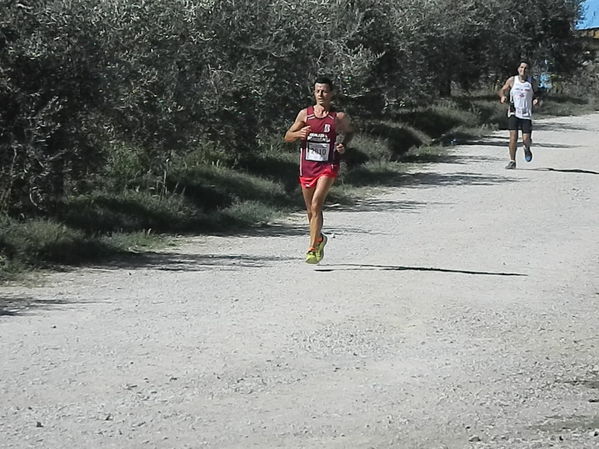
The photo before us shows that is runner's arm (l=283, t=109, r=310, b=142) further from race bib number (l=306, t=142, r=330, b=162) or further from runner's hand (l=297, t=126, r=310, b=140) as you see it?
race bib number (l=306, t=142, r=330, b=162)

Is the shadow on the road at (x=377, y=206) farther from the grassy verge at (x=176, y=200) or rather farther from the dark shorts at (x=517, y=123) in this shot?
the dark shorts at (x=517, y=123)

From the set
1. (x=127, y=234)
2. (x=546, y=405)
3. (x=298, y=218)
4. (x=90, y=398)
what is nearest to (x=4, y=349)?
(x=90, y=398)

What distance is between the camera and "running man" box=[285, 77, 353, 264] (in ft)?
38.5

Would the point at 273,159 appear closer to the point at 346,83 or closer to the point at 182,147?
the point at 346,83

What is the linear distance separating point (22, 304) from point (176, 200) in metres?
6.44

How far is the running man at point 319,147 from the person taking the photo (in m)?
11.7

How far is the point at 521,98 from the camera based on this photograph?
22.2m

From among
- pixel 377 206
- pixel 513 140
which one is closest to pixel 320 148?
pixel 377 206

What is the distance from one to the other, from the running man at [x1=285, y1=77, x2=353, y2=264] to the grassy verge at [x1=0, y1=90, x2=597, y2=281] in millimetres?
2403

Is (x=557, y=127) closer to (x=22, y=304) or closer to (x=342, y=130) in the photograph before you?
(x=342, y=130)

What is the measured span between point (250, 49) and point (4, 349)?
34.8 ft

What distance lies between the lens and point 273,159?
840 inches

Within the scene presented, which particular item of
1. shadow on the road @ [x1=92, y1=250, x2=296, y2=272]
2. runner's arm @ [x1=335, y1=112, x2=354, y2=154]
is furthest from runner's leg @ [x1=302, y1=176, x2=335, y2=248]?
shadow on the road @ [x1=92, y1=250, x2=296, y2=272]

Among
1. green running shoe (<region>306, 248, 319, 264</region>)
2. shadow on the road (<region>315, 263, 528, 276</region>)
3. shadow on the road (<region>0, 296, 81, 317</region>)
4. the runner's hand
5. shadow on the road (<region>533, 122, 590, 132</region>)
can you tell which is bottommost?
shadow on the road (<region>533, 122, 590, 132</region>)
